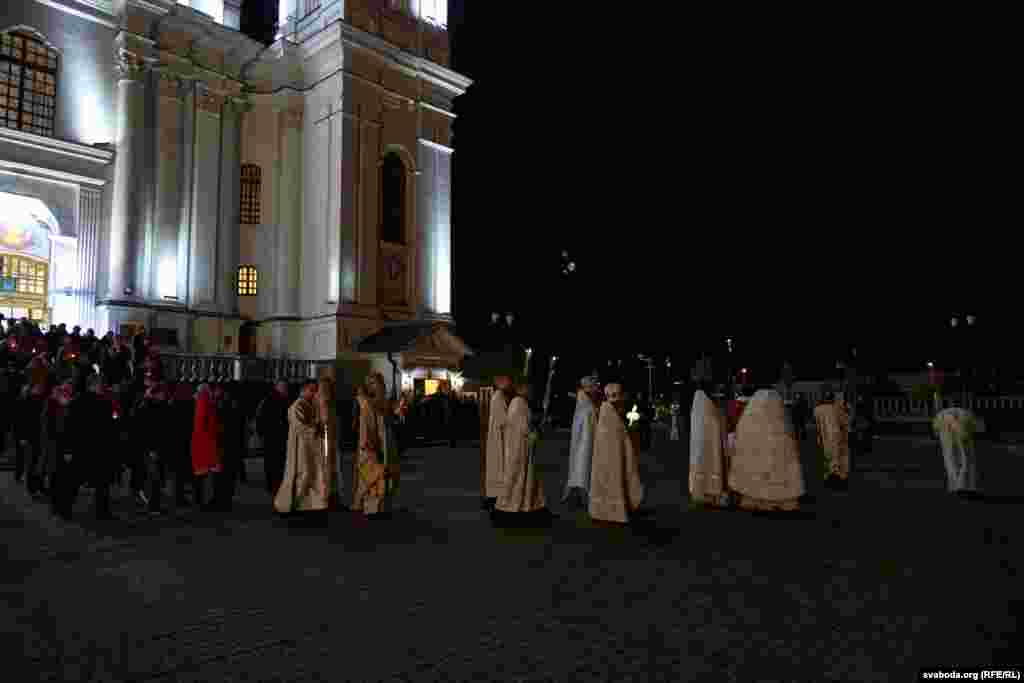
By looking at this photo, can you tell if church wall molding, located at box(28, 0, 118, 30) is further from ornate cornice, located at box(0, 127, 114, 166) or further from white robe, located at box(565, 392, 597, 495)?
white robe, located at box(565, 392, 597, 495)

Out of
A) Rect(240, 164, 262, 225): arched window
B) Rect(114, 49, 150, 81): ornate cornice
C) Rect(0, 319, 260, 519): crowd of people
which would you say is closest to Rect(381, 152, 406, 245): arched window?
Rect(240, 164, 262, 225): arched window

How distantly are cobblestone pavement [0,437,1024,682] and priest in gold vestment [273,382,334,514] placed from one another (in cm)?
38

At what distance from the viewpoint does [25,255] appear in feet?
80.3

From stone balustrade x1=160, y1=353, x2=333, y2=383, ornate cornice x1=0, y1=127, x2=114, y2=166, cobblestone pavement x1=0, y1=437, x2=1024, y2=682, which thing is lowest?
cobblestone pavement x1=0, y1=437, x2=1024, y2=682

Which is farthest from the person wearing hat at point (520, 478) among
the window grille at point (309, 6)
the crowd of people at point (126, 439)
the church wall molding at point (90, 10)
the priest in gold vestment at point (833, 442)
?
the window grille at point (309, 6)

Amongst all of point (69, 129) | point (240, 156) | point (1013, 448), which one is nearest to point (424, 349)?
point (240, 156)

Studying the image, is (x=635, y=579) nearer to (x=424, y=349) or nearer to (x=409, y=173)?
(x=424, y=349)

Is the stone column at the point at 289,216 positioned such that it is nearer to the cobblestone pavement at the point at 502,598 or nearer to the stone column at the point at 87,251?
the stone column at the point at 87,251

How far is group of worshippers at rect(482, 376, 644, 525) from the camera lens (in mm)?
9266

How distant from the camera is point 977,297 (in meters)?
42.4

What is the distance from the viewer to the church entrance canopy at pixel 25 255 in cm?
2397

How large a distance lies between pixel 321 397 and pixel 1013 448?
2266 cm

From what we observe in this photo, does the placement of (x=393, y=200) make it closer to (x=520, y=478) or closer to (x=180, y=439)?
(x=180, y=439)

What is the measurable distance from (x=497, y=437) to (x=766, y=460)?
146 inches
